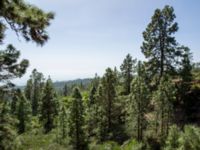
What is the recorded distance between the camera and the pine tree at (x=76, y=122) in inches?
1788

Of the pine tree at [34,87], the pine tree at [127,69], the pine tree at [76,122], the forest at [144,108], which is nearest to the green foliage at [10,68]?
the forest at [144,108]

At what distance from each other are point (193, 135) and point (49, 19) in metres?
23.6

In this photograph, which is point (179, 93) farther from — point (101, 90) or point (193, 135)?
point (193, 135)

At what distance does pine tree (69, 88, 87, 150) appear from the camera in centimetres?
4541

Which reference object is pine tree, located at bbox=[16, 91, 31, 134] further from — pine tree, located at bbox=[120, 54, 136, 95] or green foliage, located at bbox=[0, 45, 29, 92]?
green foliage, located at bbox=[0, 45, 29, 92]

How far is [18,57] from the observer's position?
17.9 metres

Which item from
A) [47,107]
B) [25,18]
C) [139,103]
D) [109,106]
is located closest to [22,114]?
[47,107]

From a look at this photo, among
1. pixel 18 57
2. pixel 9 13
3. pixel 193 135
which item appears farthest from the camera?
pixel 193 135

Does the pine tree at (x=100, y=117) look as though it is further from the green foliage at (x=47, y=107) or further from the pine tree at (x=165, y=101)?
the green foliage at (x=47, y=107)

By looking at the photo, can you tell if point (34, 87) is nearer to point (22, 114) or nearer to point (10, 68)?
point (22, 114)

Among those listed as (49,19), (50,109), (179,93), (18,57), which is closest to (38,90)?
(50,109)

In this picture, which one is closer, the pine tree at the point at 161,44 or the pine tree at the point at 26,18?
the pine tree at the point at 26,18

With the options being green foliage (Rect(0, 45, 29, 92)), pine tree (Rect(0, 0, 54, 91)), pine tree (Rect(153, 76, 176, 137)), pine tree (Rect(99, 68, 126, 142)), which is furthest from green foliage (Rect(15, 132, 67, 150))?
pine tree (Rect(0, 0, 54, 91))

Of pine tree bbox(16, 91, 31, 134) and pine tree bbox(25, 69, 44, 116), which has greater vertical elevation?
pine tree bbox(25, 69, 44, 116)
